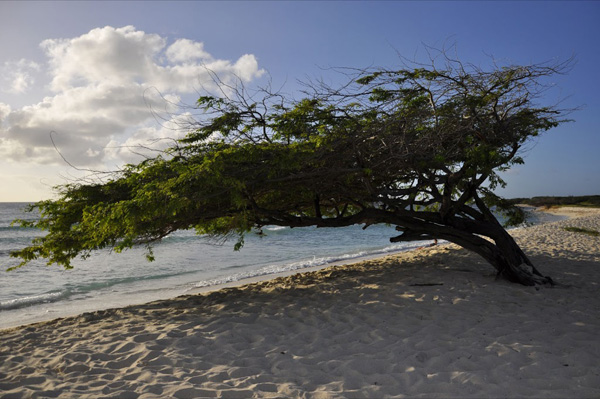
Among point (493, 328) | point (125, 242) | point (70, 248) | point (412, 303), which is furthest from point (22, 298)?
A: point (493, 328)

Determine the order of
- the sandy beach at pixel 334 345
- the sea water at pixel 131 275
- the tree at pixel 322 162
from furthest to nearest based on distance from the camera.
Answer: the sea water at pixel 131 275 < the tree at pixel 322 162 < the sandy beach at pixel 334 345

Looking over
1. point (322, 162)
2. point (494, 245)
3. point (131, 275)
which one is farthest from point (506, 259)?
point (131, 275)

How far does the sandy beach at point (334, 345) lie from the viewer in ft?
13.2

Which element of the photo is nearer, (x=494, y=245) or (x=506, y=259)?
(x=506, y=259)

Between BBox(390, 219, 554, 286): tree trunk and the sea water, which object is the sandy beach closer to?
BBox(390, 219, 554, 286): tree trunk

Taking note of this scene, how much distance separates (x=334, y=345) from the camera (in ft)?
16.6

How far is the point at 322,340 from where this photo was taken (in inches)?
207

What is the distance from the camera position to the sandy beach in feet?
13.2

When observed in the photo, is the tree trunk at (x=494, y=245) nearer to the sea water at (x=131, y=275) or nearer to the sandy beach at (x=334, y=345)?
the sandy beach at (x=334, y=345)

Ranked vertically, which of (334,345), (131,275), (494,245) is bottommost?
(334,345)

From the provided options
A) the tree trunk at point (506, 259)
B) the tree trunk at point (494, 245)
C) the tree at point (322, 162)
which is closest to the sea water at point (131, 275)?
the tree at point (322, 162)

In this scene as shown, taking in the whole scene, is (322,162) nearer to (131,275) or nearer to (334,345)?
(334,345)

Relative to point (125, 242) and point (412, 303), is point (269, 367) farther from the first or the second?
point (125, 242)

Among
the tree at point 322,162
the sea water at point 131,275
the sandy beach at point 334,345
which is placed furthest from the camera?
the sea water at point 131,275
